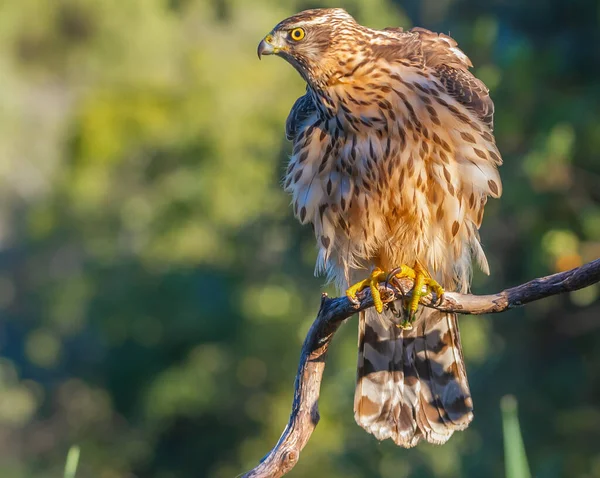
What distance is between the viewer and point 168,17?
13.9 m

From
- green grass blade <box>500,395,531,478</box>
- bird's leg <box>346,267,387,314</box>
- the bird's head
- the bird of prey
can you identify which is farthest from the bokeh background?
green grass blade <box>500,395,531,478</box>

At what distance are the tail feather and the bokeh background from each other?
4158mm

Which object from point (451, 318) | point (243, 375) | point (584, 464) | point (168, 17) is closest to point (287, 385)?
point (243, 375)

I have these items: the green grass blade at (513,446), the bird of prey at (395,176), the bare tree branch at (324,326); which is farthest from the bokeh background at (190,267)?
the green grass blade at (513,446)

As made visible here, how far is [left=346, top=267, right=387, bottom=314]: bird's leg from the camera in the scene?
3533mm

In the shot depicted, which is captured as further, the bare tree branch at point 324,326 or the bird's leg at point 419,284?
the bird's leg at point 419,284

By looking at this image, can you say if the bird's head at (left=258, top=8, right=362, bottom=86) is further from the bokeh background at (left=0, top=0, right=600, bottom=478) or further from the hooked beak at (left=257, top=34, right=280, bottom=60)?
the bokeh background at (left=0, top=0, right=600, bottom=478)

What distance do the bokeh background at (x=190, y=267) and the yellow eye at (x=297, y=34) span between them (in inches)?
187

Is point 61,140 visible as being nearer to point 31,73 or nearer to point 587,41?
point 31,73

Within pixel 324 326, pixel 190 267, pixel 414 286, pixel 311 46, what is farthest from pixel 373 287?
pixel 190 267

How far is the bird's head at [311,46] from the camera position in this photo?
376 centimetres

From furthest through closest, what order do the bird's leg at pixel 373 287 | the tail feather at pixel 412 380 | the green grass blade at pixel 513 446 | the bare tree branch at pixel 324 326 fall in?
the tail feather at pixel 412 380 < the bird's leg at pixel 373 287 < the bare tree branch at pixel 324 326 < the green grass blade at pixel 513 446

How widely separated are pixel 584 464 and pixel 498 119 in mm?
2801

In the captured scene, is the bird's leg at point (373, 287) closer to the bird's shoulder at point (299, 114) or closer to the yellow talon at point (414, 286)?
the yellow talon at point (414, 286)
